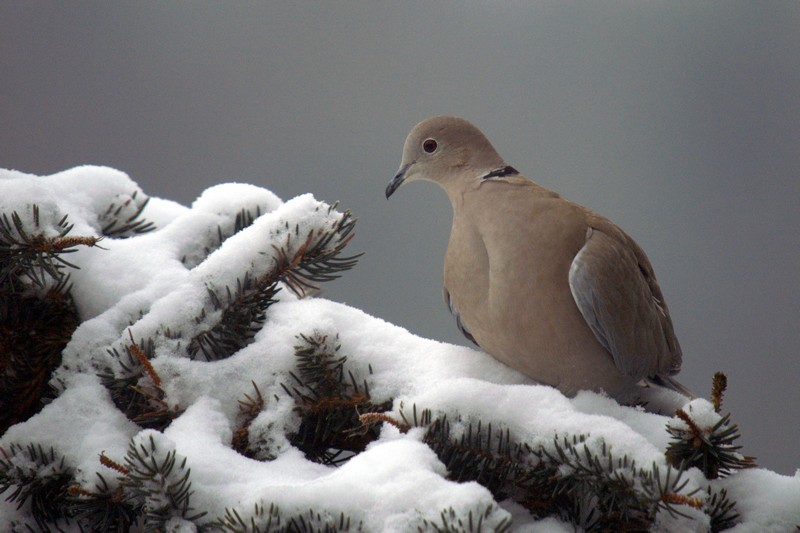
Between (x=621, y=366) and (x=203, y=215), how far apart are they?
1.99 feet

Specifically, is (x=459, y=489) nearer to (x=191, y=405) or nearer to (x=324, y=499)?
(x=324, y=499)

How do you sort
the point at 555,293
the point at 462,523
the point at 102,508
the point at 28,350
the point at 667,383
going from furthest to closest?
the point at 667,383 < the point at 555,293 < the point at 28,350 < the point at 102,508 < the point at 462,523

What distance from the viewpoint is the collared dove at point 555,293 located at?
34.6 inches

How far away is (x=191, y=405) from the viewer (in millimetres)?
694

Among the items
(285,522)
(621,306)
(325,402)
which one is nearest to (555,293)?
(621,306)

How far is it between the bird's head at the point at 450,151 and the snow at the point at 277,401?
33 centimetres

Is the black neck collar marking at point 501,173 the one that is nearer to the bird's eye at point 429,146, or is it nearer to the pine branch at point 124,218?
the bird's eye at point 429,146

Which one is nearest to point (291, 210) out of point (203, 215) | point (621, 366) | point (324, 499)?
point (203, 215)

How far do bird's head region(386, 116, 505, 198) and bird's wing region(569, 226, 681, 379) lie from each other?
223mm

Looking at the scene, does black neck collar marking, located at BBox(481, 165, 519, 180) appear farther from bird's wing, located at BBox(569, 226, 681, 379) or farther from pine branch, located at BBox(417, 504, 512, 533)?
pine branch, located at BBox(417, 504, 512, 533)

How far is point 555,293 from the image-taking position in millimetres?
894

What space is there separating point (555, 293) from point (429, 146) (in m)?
0.35

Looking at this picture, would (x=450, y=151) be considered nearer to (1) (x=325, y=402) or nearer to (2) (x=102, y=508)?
(1) (x=325, y=402)

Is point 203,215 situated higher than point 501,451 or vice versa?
point 203,215
